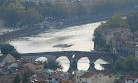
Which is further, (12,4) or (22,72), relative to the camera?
(12,4)

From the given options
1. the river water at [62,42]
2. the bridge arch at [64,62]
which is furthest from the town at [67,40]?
the bridge arch at [64,62]

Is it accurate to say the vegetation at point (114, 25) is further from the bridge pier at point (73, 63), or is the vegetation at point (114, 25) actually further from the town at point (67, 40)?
the bridge pier at point (73, 63)

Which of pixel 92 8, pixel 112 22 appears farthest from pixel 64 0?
pixel 112 22

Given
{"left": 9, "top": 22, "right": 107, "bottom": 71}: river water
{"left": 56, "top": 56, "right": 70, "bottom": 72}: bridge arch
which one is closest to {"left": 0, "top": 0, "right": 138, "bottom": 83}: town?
{"left": 9, "top": 22, "right": 107, "bottom": 71}: river water

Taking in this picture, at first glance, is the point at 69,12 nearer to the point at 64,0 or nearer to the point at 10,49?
the point at 64,0

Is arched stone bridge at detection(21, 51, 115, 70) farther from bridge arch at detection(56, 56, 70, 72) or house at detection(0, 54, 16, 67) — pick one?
house at detection(0, 54, 16, 67)
